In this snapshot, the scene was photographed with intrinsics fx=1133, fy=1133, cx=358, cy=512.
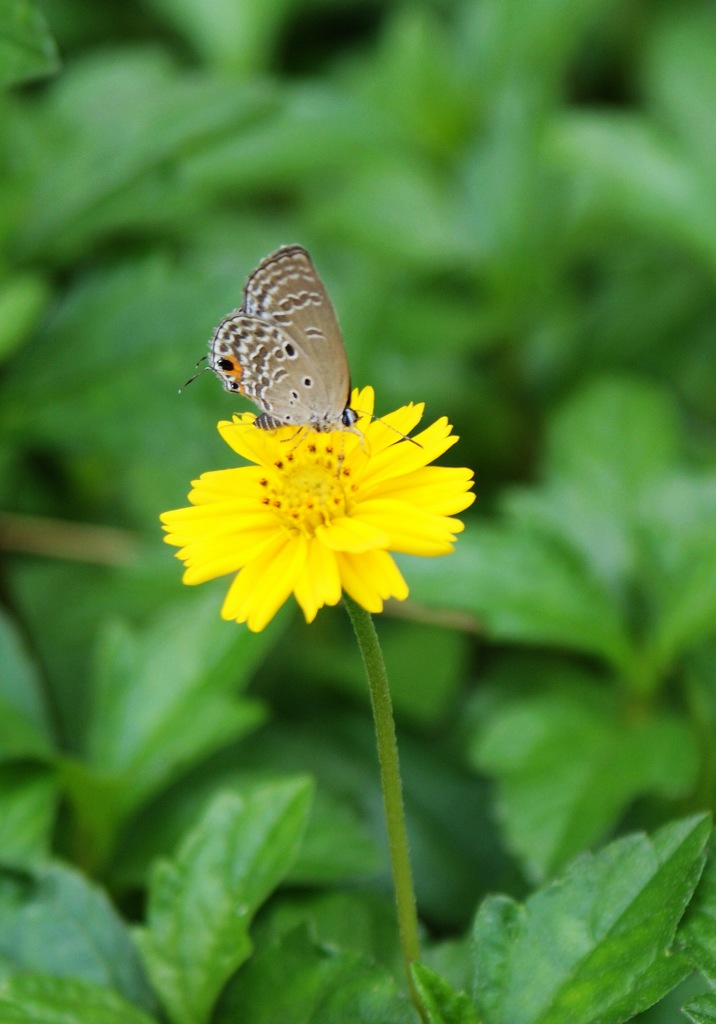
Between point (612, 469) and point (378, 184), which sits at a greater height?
point (378, 184)

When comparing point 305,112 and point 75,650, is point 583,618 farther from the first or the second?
point 305,112

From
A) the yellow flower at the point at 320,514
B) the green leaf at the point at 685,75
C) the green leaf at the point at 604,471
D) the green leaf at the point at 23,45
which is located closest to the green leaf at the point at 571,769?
the green leaf at the point at 604,471

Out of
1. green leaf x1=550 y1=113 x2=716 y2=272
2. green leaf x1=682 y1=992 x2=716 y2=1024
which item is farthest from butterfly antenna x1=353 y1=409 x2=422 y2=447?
green leaf x1=550 y1=113 x2=716 y2=272

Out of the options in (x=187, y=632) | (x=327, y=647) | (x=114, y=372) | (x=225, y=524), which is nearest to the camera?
(x=225, y=524)

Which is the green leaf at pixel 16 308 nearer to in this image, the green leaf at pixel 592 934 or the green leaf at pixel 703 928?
the green leaf at pixel 592 934

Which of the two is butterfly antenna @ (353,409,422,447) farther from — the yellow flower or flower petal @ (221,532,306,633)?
flower petal @ (221,532,306,633)

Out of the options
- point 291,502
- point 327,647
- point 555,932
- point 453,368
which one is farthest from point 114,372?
point 555,932

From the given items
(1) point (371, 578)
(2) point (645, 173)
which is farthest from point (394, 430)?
(2) point (645, 173)
